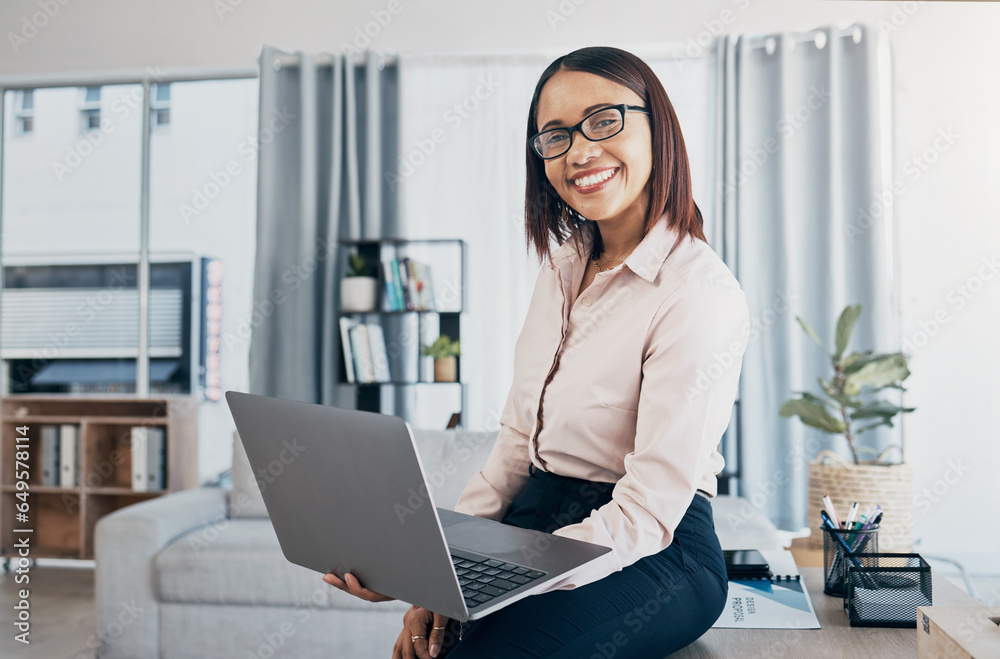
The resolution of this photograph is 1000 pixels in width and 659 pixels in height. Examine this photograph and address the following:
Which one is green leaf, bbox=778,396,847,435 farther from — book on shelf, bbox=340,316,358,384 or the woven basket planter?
book on shelf, bbox=340,316,358,384

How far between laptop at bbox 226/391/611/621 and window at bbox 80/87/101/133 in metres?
3.71

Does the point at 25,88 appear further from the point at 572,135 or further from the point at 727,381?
the point at 727,381

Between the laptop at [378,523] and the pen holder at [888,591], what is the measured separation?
0.41 metres

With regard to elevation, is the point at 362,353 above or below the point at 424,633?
above

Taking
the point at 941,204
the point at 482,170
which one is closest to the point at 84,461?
the point at 482,170

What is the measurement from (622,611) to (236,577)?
1664mm

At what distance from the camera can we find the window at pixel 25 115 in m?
3.99

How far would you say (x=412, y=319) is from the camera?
3.56 metres

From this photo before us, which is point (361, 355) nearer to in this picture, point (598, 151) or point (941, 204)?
point (598, 151)

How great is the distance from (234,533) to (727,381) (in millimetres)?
1905

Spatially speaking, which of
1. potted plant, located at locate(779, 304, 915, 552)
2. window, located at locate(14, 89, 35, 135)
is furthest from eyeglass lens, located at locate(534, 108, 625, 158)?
window, located at locate(14, 89, 35, 135)

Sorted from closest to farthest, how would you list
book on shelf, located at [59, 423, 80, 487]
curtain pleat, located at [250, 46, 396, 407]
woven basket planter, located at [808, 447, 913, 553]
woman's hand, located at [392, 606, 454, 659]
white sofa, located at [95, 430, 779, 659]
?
woman's hand, located at [392, 606, 454, 659]
white sofa, located at [95, 430, 779, 659]
woven basket planter, located at [808, 447, 913, 553]
book on shelf, located at [59, 423, 80, 487]
curtain pleat, located at [250, 46, 396, 407]

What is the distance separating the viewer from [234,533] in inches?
92.9

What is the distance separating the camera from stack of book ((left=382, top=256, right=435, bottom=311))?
331 centimetres
